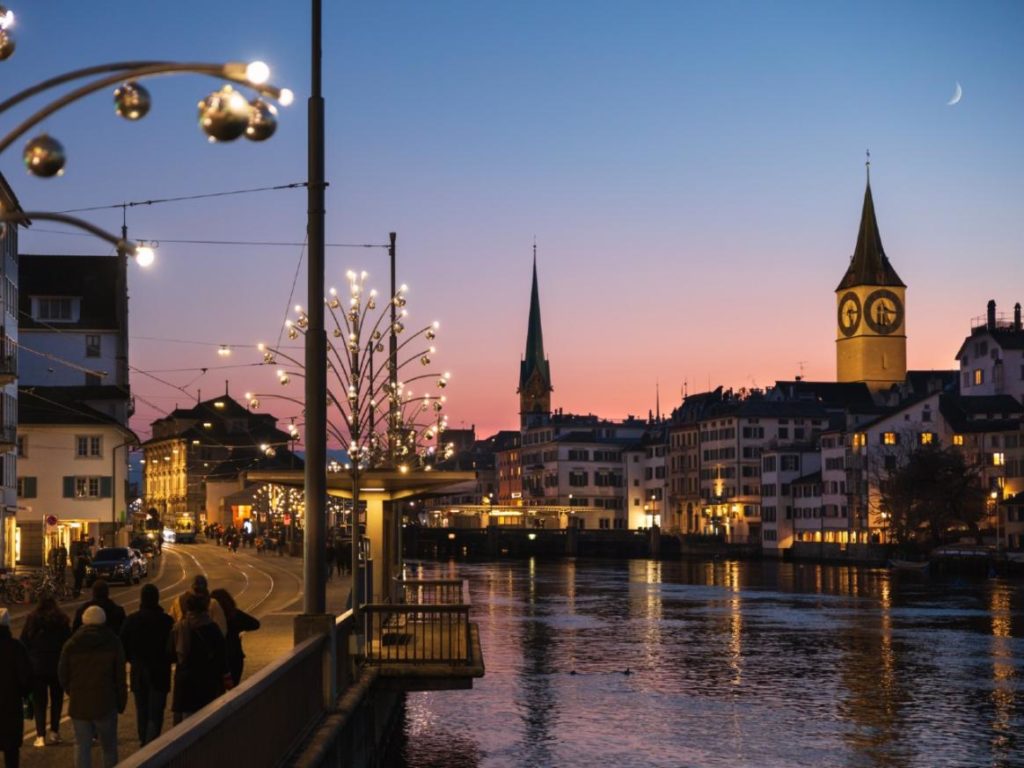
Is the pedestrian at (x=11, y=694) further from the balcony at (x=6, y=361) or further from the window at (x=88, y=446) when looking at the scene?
the window at (x=88, y=446)

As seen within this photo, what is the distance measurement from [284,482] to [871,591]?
7290 cm

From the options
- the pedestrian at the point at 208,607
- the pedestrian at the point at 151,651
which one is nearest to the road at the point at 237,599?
the pedestrian at the point at 151,651

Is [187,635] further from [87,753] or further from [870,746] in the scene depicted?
[870,746]

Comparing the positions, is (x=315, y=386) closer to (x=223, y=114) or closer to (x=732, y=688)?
(x=223, y=114)

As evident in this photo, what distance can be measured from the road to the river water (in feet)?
12.3

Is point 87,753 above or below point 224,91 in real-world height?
below

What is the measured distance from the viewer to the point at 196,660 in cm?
1877

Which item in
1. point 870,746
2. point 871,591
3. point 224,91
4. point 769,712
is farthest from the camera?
point 871,591

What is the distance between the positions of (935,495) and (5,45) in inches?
5237

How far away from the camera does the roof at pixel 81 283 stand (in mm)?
124500

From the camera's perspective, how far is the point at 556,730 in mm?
36844

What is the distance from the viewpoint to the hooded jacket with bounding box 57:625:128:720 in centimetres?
1678

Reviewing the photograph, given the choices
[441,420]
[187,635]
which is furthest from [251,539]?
[187,635]

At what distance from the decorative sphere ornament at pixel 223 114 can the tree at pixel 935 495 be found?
134 metres
